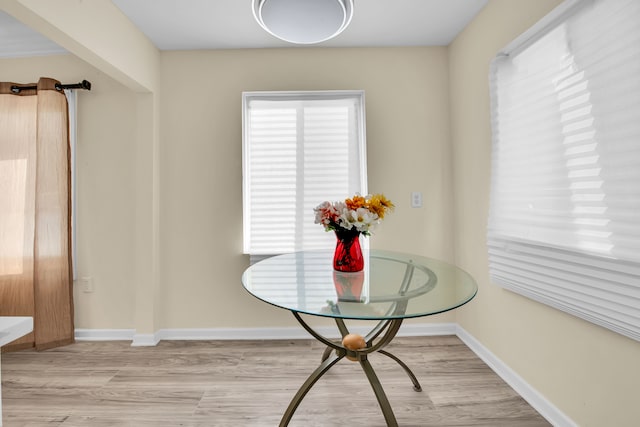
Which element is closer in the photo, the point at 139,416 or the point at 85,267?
the point at 139,416

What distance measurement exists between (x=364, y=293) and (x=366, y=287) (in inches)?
3.2

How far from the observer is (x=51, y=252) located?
2500 mm

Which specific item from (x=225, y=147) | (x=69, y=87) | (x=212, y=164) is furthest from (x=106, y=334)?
(x=69, y=87)

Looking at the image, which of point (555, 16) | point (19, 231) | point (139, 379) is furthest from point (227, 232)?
point (555, 16)

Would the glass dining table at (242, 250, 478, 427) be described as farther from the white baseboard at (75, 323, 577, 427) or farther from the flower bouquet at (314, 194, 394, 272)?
the white baseboard at (75, 323, 577, 427)

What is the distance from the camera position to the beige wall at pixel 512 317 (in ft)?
4.40

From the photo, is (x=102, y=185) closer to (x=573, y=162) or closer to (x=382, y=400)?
(x=382, y=400)

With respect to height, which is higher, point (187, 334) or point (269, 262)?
point (269, 262)

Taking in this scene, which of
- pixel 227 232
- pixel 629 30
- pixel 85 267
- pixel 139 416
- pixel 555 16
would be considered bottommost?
pixel 139 416

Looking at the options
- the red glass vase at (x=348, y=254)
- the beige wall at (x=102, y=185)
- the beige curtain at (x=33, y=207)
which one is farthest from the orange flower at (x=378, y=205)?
the beige curtain at (x=33, y=207)

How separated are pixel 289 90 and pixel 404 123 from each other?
100 cm

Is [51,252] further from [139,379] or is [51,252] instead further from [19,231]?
[139,379]

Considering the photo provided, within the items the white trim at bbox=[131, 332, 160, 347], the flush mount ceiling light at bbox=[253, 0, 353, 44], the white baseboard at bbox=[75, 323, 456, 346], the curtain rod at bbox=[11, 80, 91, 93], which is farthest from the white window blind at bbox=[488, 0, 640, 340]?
the curtain rod at bbox=[11, 80, 91, 93]

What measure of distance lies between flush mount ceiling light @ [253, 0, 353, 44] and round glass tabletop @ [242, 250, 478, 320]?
105 centimetres
